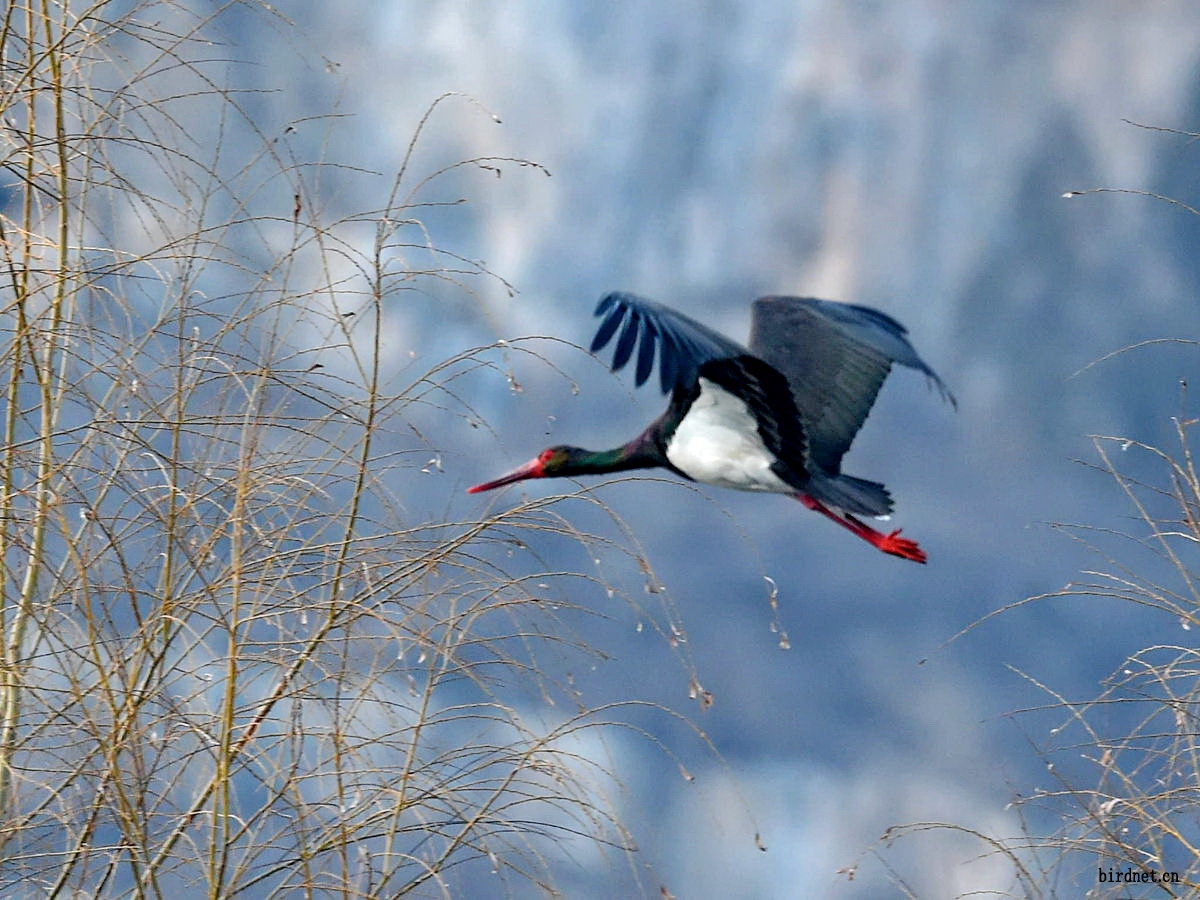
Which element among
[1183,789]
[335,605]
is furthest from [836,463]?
[335,605]

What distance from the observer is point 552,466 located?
4289mm

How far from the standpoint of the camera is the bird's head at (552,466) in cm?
427

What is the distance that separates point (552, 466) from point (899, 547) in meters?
1.07

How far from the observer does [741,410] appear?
12.2 ft

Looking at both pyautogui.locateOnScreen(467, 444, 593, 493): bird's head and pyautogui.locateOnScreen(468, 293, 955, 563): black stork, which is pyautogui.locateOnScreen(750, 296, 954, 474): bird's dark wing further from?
pyautogui.locateOnScreen(467, 444, 593, 493): bird's head

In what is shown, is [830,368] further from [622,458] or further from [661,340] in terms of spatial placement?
[661,340]

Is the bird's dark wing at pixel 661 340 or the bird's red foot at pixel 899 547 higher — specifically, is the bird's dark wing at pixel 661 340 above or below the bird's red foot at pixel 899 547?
above

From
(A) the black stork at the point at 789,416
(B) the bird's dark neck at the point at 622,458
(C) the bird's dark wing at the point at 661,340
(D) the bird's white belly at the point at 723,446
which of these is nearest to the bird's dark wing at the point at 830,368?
(A) the black stork at the point at 789,416

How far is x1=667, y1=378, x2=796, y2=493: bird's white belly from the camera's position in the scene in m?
3.72

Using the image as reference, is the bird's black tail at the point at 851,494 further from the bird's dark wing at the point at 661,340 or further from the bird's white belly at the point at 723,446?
the bird's dark wing at the point at 661,340

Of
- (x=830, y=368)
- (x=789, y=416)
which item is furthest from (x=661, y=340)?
(x=830, y=368)

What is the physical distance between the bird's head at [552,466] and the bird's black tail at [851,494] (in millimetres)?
816

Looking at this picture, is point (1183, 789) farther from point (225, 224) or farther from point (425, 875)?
point (225, 224)

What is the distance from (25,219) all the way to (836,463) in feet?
7.04
